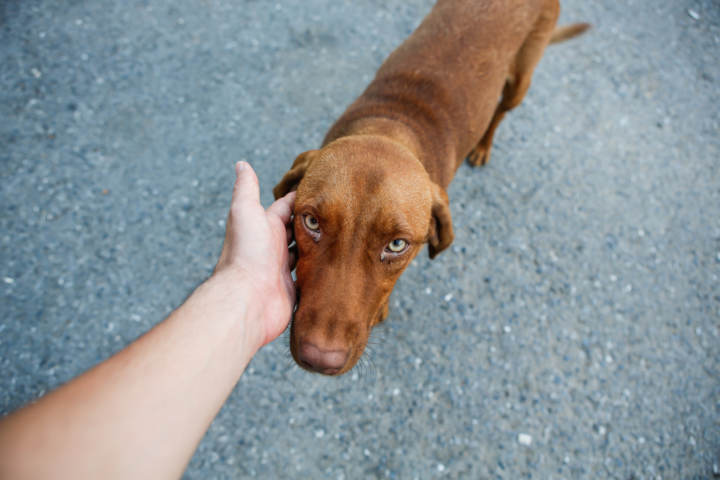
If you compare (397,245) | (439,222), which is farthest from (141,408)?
(439,222)

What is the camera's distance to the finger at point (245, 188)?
8.00ft

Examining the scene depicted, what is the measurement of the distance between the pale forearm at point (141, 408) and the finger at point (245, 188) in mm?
623

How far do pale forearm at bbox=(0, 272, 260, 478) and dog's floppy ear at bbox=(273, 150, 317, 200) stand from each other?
3.26 feet

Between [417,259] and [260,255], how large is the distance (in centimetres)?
204

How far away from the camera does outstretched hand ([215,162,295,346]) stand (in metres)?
2.30

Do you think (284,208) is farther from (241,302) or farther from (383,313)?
(383,313)

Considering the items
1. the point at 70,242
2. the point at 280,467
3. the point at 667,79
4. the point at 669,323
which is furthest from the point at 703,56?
the point at 70,242

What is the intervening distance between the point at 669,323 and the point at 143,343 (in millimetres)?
4553

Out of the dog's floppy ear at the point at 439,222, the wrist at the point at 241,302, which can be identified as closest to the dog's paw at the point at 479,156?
the dog's floppy ear at the point at 439,222

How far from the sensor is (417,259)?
4109 millimetres

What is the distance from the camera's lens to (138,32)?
496 cm

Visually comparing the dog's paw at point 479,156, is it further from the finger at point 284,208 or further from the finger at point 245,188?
the finger at point 245,188

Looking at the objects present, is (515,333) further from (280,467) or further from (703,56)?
(703,56)

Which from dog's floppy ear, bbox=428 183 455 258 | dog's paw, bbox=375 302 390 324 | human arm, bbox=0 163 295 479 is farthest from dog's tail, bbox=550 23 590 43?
human arm, bbox=0 163 295 479
